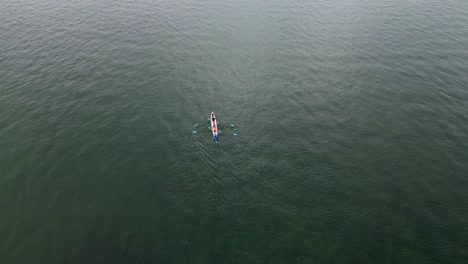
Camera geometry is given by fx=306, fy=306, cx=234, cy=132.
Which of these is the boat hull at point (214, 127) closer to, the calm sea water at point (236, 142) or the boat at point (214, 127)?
the boat at point (214, 127)

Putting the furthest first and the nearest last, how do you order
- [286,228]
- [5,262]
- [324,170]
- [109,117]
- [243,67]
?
[243,67], [109,117], [324,170], [286,228], [5,262]

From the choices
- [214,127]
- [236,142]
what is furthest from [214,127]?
[236,142]

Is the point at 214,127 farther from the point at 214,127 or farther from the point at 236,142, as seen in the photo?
the point at 236,142

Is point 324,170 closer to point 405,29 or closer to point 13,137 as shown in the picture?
point 13,137

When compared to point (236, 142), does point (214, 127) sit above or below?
above

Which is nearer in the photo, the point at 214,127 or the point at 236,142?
the point at 236,142

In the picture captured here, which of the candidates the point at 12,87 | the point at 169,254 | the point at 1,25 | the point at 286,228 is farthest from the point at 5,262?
the point at 1,25

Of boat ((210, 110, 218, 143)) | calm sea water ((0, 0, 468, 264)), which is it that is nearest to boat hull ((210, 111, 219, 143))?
boat ((210, 110, 218, 143))

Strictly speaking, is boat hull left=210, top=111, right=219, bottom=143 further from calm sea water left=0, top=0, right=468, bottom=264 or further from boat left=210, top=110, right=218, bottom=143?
calm sea water left=0, top=0, right=468, bottom=264
